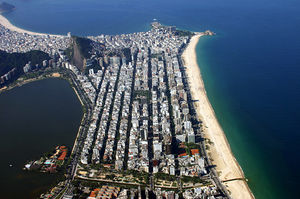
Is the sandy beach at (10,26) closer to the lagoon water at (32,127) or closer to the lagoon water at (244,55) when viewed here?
the lagoon water at (244,55)

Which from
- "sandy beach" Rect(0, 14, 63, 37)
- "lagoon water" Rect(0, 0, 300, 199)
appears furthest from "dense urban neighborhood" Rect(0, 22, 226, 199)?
"sandy beach" Rect(0, 14, 63, 37)

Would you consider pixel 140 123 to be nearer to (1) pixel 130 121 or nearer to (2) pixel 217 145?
(1) pixel 130 121

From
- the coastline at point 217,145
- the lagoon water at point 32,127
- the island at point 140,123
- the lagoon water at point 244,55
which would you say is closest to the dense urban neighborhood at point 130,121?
the island at point 140,123

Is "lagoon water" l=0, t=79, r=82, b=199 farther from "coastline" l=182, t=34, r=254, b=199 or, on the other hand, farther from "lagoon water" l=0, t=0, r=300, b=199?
"lagoon water" l=0, t=0, r=300, b=199

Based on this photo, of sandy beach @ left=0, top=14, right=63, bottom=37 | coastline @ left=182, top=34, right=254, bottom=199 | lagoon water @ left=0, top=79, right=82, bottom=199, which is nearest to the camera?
coastline @ left=182, top=34, right=254, bottom=199

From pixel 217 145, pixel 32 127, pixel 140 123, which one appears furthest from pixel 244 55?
pixel 32 127
